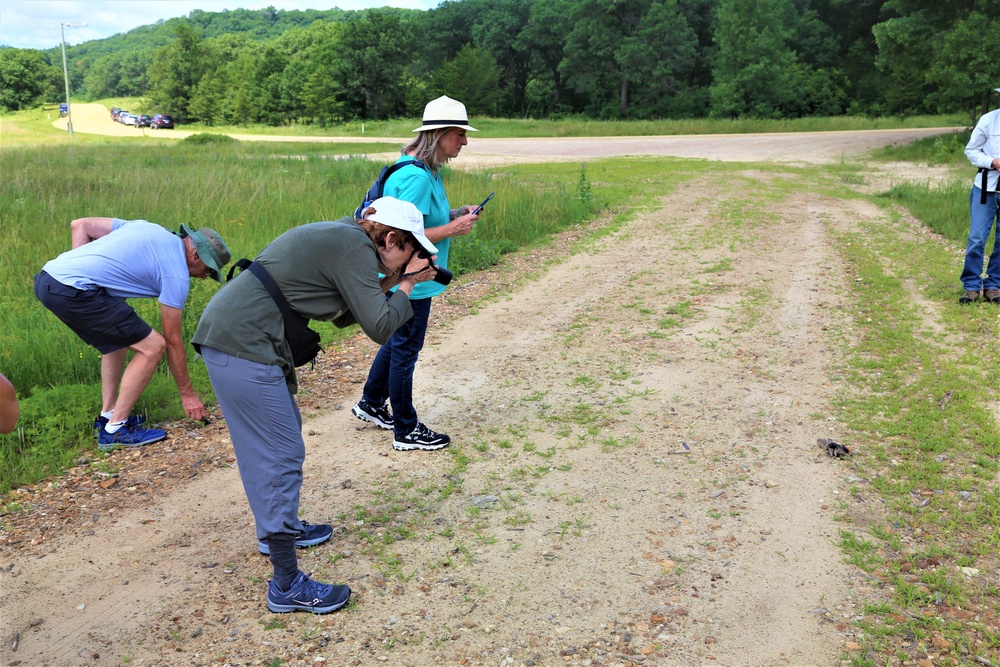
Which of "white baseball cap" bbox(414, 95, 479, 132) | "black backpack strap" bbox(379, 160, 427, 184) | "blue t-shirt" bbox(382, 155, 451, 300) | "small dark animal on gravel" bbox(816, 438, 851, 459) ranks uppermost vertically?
"white baseball cap" bbox(414, 95, 479, 132)

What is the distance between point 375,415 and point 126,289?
5.96 feet

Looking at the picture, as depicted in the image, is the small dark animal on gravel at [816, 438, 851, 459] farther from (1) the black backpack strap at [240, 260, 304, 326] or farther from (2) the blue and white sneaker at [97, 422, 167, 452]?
(2) the blue and white sneaker at [97, 422, 167, 452]

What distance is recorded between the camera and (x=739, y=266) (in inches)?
400

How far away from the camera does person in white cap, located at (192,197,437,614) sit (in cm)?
325

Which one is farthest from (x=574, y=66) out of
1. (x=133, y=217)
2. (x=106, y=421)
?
(x=106, y=421)

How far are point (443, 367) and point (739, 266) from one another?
5050mm

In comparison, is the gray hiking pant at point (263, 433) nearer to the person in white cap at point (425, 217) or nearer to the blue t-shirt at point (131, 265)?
the person in white cap at point (425, 217)

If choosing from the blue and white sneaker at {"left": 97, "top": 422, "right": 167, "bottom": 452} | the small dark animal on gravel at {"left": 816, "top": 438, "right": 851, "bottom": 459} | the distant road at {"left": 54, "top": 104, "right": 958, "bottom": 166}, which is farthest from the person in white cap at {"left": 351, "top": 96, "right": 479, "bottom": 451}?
the distant road at {"left": 54, "top": 104, "right": 958, "bottom": 166}

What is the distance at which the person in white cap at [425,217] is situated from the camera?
465 centimetres

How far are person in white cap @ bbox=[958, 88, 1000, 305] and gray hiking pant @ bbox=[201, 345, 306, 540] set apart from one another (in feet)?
24.5

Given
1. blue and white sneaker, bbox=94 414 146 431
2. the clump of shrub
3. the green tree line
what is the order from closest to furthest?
1. blue and white sneaker, bbox=94 414 146 431
2. the clump of shrub
3. the green tree line

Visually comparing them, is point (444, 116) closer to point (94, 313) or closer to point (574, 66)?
point (94, 313)

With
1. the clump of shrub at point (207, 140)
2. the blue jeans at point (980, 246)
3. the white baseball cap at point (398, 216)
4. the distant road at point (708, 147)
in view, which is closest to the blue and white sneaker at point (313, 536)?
the white baseball cap at point (398, 216)

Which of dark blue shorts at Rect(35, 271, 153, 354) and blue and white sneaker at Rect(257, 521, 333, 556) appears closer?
blue and white sneaker at Rect(257, 521, 333, 556)
